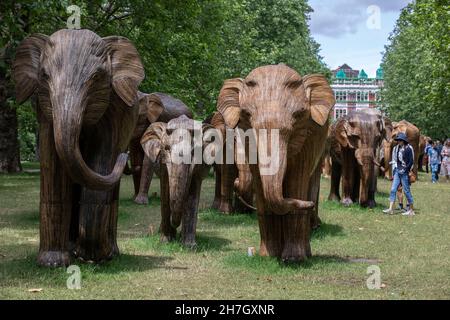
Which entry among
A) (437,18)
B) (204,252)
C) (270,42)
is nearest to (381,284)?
(204,252)

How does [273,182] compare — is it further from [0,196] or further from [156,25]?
[156,25]

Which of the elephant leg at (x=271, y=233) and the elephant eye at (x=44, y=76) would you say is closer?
the elephant eye at (x=44, y=76)

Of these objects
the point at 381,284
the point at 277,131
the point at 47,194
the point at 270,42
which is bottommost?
the point at 381,284

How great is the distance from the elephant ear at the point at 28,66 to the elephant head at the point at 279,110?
238cm

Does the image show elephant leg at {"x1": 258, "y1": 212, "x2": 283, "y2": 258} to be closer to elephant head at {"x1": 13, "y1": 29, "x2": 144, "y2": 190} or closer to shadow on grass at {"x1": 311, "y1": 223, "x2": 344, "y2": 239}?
elephant head at {"x1": 13, "y1": 29, "x2": 144, "y2": 190}

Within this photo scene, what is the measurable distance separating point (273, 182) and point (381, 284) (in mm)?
1770

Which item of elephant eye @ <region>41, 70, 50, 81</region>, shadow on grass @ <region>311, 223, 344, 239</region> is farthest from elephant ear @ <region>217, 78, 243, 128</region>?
shadow on grass @ <region>311, 223, 344, 239</region>

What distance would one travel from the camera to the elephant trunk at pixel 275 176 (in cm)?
761

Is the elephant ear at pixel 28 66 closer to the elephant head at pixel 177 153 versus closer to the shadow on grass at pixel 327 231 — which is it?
the elephant head at pixel 177 153

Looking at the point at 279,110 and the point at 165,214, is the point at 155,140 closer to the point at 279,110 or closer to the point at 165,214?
the point at 165,214

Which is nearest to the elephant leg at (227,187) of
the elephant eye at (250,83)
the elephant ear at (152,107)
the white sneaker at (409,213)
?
the elephant ear at (152,107)

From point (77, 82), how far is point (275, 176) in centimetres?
246

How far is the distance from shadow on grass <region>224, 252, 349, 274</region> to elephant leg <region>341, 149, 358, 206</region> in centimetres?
768

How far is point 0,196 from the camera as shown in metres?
18.3
